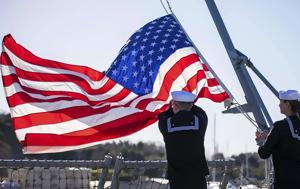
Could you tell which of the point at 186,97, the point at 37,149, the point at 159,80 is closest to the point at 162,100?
the point at 159,80

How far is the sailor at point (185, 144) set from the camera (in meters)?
6.23

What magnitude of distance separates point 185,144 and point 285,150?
1.02 m

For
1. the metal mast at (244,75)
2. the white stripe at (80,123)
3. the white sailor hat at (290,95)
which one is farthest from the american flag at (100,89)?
the white sailor hat at (290,95)

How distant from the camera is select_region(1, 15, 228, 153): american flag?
8.82 metres

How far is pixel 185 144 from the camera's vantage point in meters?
6.24

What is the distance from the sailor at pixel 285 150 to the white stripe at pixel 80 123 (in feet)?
9.83

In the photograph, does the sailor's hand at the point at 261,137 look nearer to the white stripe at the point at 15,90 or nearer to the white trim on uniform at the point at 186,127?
the white trim on uniform at the point at 186,127

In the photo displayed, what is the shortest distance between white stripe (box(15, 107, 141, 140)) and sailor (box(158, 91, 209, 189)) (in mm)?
2741

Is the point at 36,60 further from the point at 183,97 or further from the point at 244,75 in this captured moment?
the point at 183,97

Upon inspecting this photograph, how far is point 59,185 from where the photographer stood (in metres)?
8.45

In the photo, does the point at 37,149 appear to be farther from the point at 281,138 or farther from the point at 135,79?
the point at 281,138

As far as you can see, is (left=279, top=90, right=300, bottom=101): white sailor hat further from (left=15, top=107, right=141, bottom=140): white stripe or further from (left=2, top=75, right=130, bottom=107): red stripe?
(left=2, top=75, right=130, bottom=107): red stripe

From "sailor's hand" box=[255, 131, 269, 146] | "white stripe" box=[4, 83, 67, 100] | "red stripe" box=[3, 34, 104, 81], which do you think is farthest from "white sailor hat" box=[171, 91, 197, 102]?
"red stripe" box=[3, 34, 104, 81]

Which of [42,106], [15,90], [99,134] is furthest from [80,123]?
[15,90]
